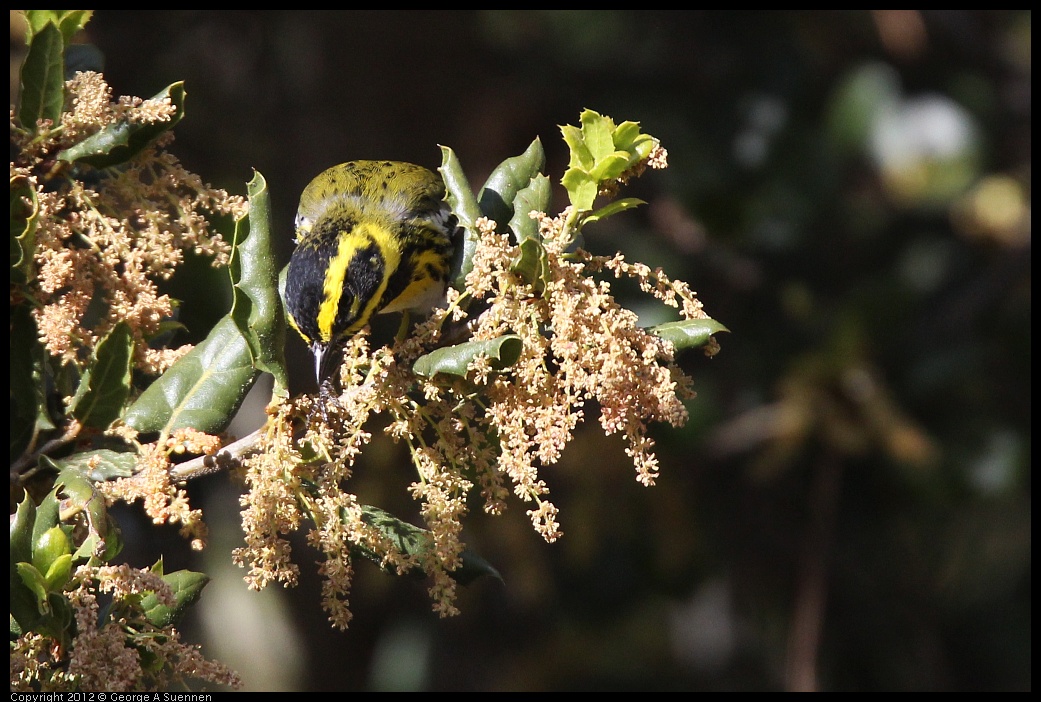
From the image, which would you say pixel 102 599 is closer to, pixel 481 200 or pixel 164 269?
pixel 164 269

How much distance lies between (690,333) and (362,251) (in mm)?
976

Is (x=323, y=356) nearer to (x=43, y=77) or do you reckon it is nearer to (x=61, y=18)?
(x=43, y=77)

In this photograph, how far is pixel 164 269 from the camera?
2.06 meters

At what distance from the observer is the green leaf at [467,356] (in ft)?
5.60

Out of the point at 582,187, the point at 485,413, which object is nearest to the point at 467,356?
the point at 485,413

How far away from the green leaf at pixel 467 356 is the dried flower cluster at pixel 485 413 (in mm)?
21

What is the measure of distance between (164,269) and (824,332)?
3.30 meters

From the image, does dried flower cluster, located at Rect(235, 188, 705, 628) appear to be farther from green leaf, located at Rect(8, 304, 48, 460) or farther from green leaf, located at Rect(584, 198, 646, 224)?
green leaf, located at Rect(8, 304, 48, 460)

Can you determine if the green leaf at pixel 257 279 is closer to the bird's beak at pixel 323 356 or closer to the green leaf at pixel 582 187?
the bird's beak at pixel 323 356

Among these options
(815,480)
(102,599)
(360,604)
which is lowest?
(360,604)

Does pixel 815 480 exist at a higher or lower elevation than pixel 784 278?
lower

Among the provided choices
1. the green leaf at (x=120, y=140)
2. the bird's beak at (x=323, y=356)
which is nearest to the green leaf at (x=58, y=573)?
the bird's beak at (x=323, y=356)

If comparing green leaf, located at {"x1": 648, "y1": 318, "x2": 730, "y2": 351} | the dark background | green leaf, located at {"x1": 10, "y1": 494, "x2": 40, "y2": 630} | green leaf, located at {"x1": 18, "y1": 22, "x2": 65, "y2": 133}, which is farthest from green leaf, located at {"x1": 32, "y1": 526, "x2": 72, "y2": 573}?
the dark background

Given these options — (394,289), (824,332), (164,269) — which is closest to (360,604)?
(824,332)
